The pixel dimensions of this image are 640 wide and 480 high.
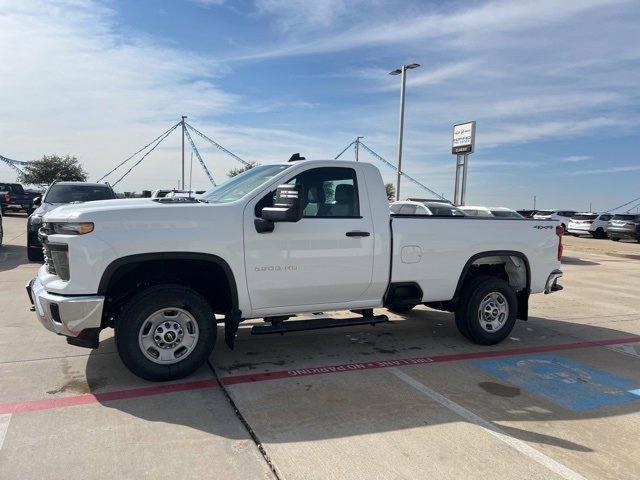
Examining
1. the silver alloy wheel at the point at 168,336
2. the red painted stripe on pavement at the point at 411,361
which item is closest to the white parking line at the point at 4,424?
the silver alloy wheel at the point at 168,336

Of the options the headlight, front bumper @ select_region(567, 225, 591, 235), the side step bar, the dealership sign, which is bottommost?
front bumper @ select_region(567, 225, 591, 235)

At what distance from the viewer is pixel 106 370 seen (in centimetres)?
488

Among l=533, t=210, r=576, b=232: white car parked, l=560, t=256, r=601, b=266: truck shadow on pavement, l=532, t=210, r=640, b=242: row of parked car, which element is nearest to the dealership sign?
l=532, t=210, r=640, b=242: row of parked car

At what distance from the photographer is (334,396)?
14.4ft

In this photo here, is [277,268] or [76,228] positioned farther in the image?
[277,268]

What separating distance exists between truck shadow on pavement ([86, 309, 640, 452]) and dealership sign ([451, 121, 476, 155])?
23.5 m

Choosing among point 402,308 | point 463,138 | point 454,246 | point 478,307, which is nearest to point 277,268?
point 454,246

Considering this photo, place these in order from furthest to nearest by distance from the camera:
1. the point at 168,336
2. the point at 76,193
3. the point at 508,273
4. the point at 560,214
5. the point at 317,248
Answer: the point at 560,214
the point at 76,193
the point at 508,273
the point at 317,248
the point at 168,336

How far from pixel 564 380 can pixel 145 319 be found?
4.00 metres

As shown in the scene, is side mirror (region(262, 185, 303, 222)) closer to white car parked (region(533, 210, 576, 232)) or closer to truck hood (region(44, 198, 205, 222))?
truck hood (region(44, 198, 205, 222))

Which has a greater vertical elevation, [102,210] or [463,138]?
[463,138]

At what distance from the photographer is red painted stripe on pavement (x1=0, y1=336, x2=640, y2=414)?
408 centimetres

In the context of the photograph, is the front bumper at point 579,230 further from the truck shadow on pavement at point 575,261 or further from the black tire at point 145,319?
the black tire at point 145,319

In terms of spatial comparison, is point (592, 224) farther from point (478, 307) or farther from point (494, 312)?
point (478, 307)
